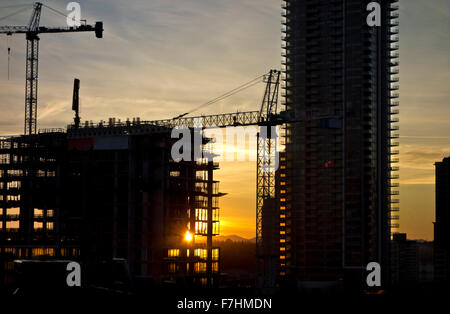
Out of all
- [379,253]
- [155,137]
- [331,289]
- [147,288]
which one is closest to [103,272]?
[147,288]

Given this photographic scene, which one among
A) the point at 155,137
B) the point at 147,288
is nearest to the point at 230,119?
the point at 155,137

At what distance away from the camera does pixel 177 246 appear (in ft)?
647

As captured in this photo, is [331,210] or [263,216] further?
[331,210]

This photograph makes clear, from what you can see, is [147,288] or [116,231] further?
[116,231]
